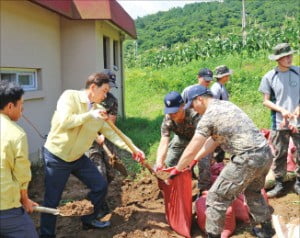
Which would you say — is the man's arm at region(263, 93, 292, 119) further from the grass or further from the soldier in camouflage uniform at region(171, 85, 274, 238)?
the grass

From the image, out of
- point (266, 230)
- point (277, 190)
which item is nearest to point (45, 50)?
point (277, 190)

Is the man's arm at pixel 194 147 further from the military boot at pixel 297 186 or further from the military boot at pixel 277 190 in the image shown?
the military boot at pixel 297 186

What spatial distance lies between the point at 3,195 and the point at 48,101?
211 inches

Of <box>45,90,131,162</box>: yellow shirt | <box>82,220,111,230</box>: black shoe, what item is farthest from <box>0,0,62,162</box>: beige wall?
<box>82,220,111,230</box>: black shoe

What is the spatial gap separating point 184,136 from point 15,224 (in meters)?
2.51

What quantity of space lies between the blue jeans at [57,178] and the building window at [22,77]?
2.87 m

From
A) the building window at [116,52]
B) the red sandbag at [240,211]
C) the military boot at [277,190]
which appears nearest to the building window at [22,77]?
the red sandbag at [240,211]

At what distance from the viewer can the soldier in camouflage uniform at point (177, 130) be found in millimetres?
4133

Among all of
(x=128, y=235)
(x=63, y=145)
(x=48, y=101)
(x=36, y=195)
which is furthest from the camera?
(x=48, y=101)

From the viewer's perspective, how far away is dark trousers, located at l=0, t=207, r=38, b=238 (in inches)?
109

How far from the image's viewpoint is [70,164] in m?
3.87

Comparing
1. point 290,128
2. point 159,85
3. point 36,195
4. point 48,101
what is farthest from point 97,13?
point 159,85

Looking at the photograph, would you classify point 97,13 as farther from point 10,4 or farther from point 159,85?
point 159,85

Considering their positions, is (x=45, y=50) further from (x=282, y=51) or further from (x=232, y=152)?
(x=232, y=152)
